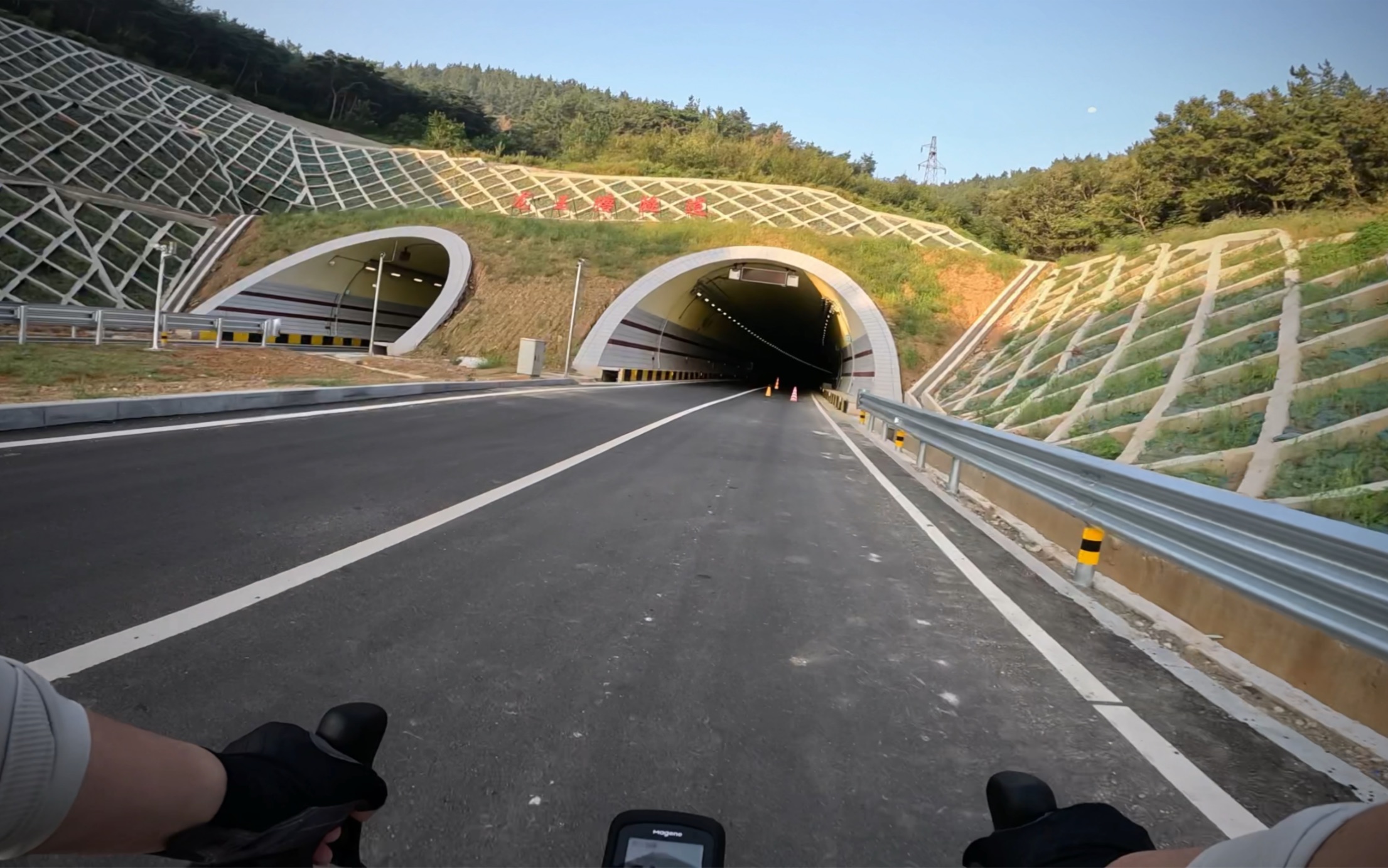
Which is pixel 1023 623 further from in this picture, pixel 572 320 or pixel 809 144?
pixel 809 144

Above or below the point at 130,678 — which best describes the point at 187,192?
above

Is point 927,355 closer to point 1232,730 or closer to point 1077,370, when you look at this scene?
point 1077,370

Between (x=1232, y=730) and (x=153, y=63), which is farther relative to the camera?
(x=153, y=63)

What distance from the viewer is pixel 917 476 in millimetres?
11867

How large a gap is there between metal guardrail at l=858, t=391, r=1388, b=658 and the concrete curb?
10.4m

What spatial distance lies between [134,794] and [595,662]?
220cm

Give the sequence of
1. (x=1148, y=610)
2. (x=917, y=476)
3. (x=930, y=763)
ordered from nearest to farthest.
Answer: (x=930, y=763) → (x=1148, y=610) → (x=917, y=476)

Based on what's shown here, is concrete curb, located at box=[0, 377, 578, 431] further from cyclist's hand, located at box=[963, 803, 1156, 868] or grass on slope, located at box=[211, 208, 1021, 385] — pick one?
grass on slope, located at box=[211, 208, 1021, 385]

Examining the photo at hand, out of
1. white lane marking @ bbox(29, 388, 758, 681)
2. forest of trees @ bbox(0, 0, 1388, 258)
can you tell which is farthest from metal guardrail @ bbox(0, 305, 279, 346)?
forest of trees @ bbox(0, 0, 1388, 258)

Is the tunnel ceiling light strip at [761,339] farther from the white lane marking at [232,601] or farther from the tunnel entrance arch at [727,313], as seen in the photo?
the white lane marking at [232,601]

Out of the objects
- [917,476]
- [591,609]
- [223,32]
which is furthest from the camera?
[223,32]

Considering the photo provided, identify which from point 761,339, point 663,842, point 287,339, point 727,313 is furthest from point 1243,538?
point 761,339

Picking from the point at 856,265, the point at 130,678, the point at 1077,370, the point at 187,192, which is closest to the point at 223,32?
the point at 187,192

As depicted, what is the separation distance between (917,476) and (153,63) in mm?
81606
